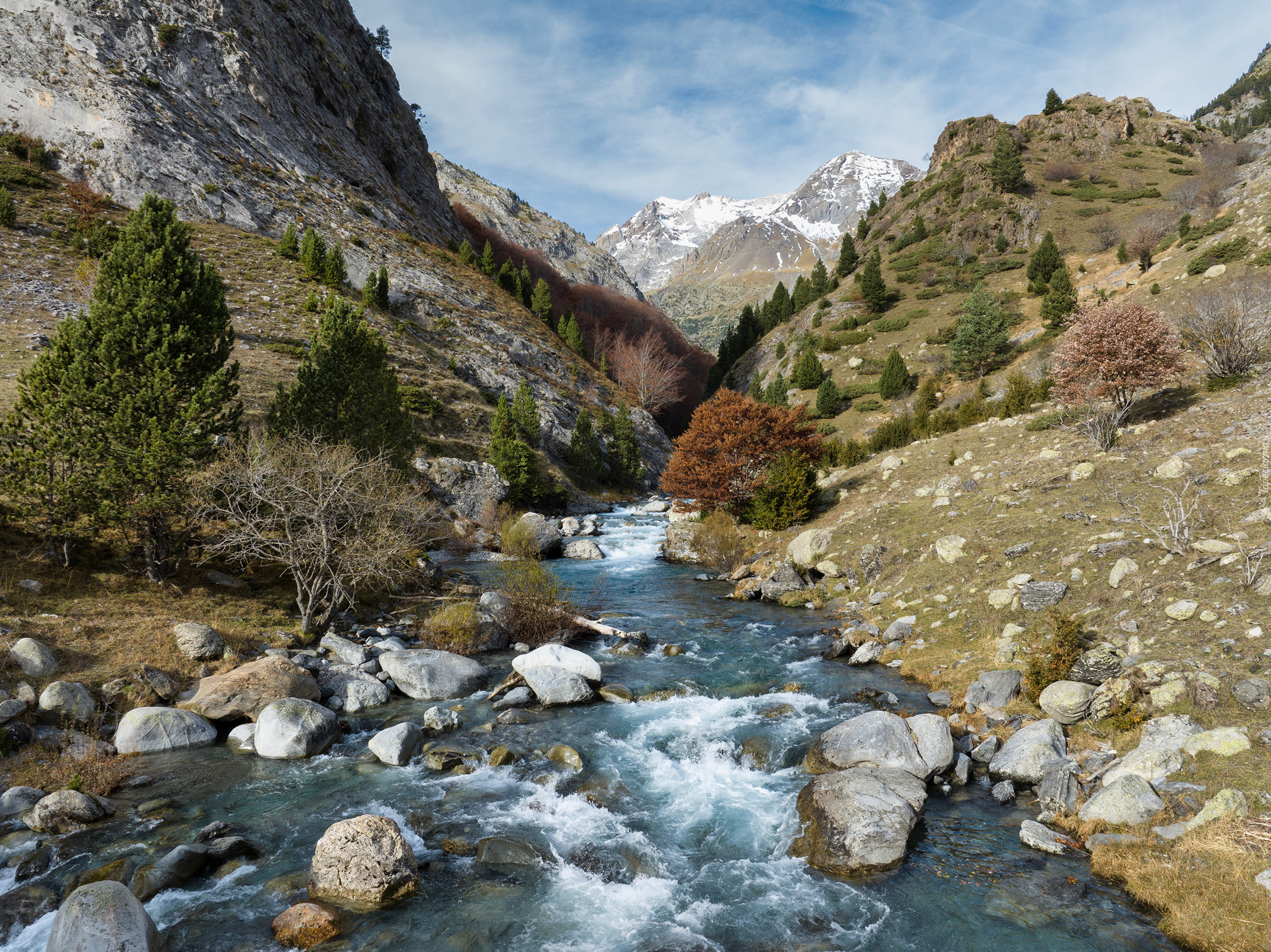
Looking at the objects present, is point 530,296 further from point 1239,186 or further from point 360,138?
point 1239,186

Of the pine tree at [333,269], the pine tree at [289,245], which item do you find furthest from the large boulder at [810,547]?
the pine tree at [289,245]

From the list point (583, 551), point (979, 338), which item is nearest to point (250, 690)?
point (583, 551)

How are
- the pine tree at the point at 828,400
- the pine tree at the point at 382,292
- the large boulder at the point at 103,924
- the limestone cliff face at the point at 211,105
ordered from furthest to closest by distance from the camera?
the pine tree at the point at 382,292 → the pine tree at the point at 828,400 → the limestone cliff face at the point at 211,105 → the large boulder at the point at 103,924

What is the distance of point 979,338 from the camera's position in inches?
1617

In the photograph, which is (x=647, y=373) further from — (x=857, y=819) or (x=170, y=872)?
(x=170, y=872)

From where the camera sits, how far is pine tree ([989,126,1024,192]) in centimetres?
7025

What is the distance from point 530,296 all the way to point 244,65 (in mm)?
38754

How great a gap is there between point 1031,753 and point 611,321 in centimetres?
10054

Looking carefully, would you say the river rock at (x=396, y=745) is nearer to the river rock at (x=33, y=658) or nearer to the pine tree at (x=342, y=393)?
the river rock at (x=33, y=658)

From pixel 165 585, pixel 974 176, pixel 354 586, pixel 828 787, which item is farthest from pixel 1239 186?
pixel 165 585

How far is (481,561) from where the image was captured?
3081 cm

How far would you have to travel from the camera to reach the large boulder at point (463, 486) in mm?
36969

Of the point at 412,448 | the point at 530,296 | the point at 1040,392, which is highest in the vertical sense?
the point at 530,296

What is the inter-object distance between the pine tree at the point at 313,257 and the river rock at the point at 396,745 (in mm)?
50557
